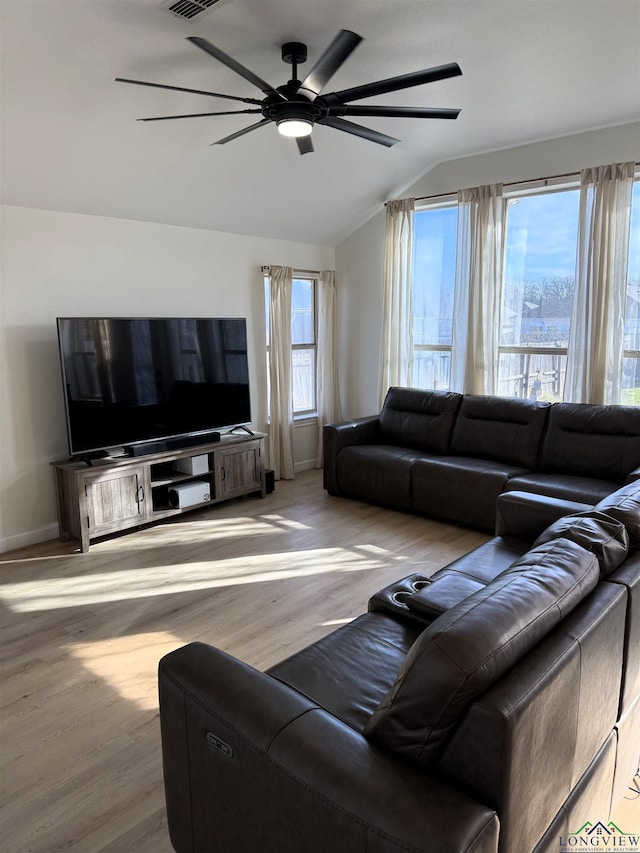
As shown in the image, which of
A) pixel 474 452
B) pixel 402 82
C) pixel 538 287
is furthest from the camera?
pixel 538 287

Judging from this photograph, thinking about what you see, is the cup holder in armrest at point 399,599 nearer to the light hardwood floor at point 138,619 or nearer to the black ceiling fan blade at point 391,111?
the light hardwood floor at point 138,619

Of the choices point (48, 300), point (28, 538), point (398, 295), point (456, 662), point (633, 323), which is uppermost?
point (398, 295)

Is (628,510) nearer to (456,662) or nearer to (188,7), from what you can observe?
(456,662)

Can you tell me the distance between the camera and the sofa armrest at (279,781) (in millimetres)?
1077

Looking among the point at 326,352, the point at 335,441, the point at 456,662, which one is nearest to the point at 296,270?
the point at 326,352

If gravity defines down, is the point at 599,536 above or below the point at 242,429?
above

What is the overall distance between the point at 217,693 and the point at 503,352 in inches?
177

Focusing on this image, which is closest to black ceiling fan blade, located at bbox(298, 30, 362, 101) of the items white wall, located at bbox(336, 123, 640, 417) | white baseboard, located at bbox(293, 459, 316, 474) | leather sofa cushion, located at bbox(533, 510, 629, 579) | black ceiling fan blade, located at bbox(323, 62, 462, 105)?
black ceiling fan blade, located at bbox(323, 62, 462, 105)

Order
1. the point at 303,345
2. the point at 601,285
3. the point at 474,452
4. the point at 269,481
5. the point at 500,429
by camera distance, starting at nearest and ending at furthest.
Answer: the point at 601,285
the point at 500,429
the point at 474,452
the point at 269,481
the point at 303,345

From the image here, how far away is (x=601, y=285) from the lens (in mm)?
4551

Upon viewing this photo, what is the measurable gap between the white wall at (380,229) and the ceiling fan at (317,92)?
2364 mm

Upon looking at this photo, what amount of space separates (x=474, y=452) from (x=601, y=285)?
1638 mm

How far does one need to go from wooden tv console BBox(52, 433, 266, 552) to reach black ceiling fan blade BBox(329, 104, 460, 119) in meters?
2.74

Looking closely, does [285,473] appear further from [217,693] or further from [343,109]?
[217,693]
